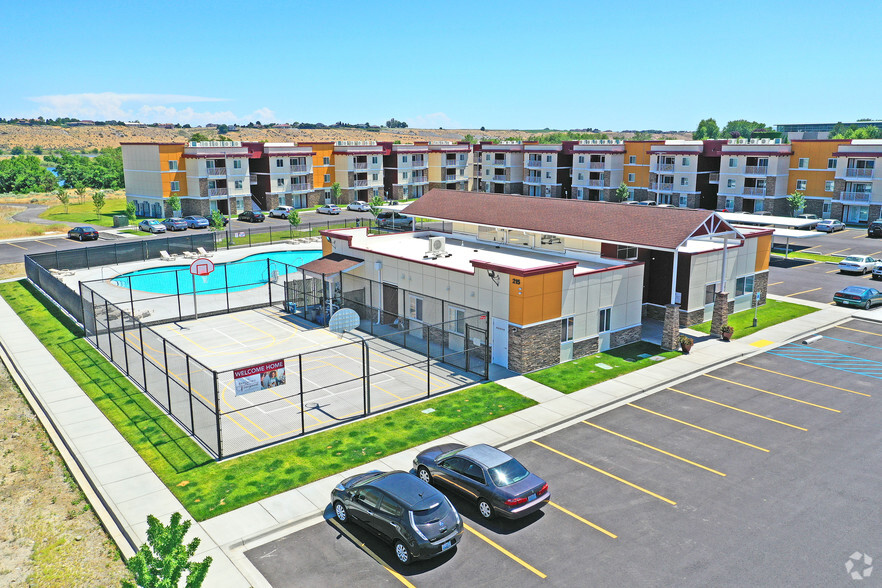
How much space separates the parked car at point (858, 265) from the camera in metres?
50.2

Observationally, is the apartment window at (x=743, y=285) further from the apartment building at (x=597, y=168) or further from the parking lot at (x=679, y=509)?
the apartment building at (x=597, y=168)

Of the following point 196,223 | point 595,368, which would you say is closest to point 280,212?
point 196,223

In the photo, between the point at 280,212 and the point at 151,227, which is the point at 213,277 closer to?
the point at 151,227

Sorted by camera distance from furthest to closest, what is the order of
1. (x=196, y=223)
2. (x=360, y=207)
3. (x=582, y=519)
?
(x=360, y=207)
(x=196, y=223)
(x=582, y=519)

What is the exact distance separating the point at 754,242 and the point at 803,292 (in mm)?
9785

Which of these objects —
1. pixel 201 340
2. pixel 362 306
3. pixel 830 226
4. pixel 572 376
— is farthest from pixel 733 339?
pixel 830 226

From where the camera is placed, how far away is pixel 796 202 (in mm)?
74500

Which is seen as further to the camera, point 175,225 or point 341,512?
point 175,225

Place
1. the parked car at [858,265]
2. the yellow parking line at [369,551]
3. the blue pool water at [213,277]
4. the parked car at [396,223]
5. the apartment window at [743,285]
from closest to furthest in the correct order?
the yellow parking line at [369,551] → the apartment window at [743,285] → the blue pool water at [213,277] → the parked car at [858,265] → the parked car at [396,223]

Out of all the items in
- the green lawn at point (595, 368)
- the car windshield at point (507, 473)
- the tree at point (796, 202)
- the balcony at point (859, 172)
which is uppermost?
the balcony at point (859, 172)

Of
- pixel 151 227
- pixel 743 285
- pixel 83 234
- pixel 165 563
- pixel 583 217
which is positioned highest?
pixel 583 217

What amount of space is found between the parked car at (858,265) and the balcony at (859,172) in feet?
86.8

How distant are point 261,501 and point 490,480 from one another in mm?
6673

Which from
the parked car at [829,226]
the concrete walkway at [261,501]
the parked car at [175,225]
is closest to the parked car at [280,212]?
the parked car at [175,225]
